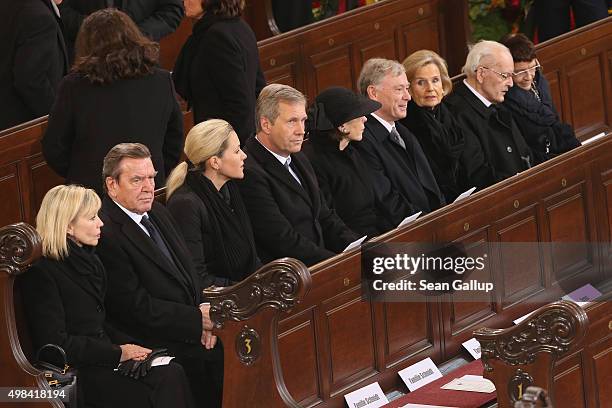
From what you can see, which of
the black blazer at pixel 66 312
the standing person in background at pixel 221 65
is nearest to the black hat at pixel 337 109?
the standing person in background at pixel 221 65

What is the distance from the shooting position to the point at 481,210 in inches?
255

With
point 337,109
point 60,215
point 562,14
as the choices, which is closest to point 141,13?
point 337,109

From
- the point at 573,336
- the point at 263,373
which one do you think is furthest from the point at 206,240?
the point at 573,336

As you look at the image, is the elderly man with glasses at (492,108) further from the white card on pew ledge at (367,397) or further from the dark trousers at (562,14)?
the dark trousers at (562,14)

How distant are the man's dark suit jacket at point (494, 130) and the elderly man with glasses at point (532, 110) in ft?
0.56

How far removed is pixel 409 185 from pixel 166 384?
2.06 meters

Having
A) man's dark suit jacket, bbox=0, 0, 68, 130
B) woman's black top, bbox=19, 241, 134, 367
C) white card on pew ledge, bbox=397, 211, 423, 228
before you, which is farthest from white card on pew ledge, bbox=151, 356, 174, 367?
man's dark suit jacket, bbox=0, 0, 68, 130

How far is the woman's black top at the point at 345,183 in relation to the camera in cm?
672

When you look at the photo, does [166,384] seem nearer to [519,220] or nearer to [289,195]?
[289,195]

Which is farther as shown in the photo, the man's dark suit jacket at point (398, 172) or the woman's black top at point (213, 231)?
the man's dark suit jacket at point (398, 172)

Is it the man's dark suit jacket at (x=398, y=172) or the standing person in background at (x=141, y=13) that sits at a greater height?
the standing person in background at (x=141, y=13)

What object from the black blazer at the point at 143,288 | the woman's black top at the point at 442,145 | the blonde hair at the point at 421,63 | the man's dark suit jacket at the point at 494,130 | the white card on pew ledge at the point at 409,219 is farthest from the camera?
the man's dark suit jacket at the point at 494,130

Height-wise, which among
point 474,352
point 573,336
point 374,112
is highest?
point 374,112

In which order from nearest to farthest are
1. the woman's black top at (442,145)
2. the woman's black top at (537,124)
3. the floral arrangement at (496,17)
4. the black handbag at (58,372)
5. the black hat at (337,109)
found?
the black handbag at (58,372) → the black hat at (337,109) → the woman's black top at (442,145) → the woman's black top at (537,124) → the floral arrangement at (496,17)
